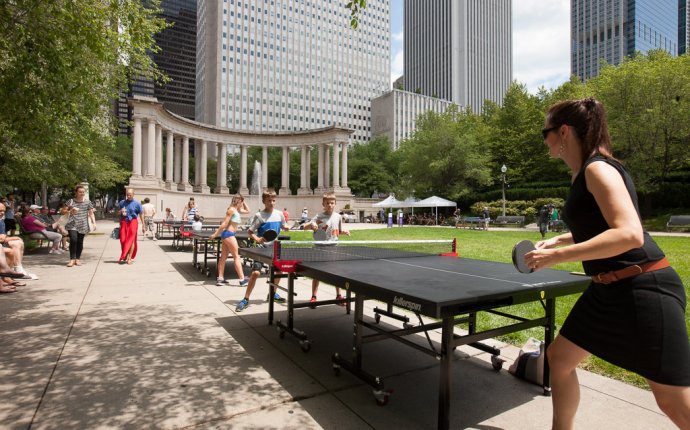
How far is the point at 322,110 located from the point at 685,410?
144118 mm

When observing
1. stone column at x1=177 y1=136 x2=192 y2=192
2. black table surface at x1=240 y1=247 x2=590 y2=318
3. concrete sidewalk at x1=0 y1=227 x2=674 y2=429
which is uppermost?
stone column at x1=177 y1=136 x2=192 y2=192

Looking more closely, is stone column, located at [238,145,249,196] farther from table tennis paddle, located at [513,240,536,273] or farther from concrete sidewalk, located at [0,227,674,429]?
table tennis paddle, located at [513,240,536,273]

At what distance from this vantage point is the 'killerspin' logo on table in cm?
277

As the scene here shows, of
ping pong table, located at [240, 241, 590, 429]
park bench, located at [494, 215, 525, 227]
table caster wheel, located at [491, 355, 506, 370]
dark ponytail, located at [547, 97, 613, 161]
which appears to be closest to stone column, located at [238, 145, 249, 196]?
park bench, located at [494, 215, 525, 227]

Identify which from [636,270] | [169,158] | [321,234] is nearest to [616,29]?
[169,158]

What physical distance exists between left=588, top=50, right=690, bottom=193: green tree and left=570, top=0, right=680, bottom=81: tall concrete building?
366 ft

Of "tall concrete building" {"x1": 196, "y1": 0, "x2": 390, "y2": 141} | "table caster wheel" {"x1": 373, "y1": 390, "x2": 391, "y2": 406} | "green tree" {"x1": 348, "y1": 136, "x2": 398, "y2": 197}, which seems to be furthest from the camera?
"tall concrete building" {"x1": 196, "y1": 0, "x2": 390, "y2": 141}

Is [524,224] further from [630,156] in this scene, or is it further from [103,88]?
[103,88]

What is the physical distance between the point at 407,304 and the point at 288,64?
143 metres

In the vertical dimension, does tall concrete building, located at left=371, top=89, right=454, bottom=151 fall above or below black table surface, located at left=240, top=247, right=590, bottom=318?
above

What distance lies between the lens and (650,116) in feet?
97.5

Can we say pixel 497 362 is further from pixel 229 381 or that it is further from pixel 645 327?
pixel 229 381

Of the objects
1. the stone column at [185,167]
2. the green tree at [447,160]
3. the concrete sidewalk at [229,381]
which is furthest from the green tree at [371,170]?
the concrete sidewalk at [229,381]

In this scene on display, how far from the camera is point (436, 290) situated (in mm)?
3111
